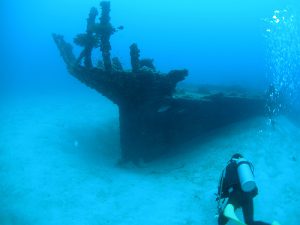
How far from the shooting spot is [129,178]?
916 cm

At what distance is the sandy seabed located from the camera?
7.42 metres

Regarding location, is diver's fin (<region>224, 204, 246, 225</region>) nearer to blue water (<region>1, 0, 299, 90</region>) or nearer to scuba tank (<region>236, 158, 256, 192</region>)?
scuba tank (<region>236, 158, 256, 192</region>)

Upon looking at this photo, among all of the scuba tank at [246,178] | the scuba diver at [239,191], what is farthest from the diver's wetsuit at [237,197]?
the scuba tank at [246,178]

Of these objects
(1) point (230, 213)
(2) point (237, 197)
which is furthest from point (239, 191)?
(1) point (230, 213)

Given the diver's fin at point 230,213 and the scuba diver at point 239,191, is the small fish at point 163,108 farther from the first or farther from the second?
the diver's fin at point 230,213

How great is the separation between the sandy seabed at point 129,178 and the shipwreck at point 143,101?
62 cm

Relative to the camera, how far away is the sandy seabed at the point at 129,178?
742cm

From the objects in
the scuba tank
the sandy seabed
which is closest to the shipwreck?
the sandy seabed

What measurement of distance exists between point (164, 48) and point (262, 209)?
100 m

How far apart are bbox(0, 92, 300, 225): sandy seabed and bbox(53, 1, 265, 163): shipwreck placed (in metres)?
0.62

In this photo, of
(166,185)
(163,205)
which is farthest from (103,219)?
(166,185)

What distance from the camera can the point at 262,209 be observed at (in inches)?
288

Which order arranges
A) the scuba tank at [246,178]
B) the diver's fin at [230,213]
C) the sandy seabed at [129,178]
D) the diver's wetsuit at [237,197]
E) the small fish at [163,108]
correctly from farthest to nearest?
the small fish at [163,108] < the sandy seabed at [129,178] < the diver's wetsuit at [237,197] < the scuba tank at [246,178] < the diver's fin at [230,213]

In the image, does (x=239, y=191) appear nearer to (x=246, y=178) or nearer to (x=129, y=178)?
(x=246, y=178)
